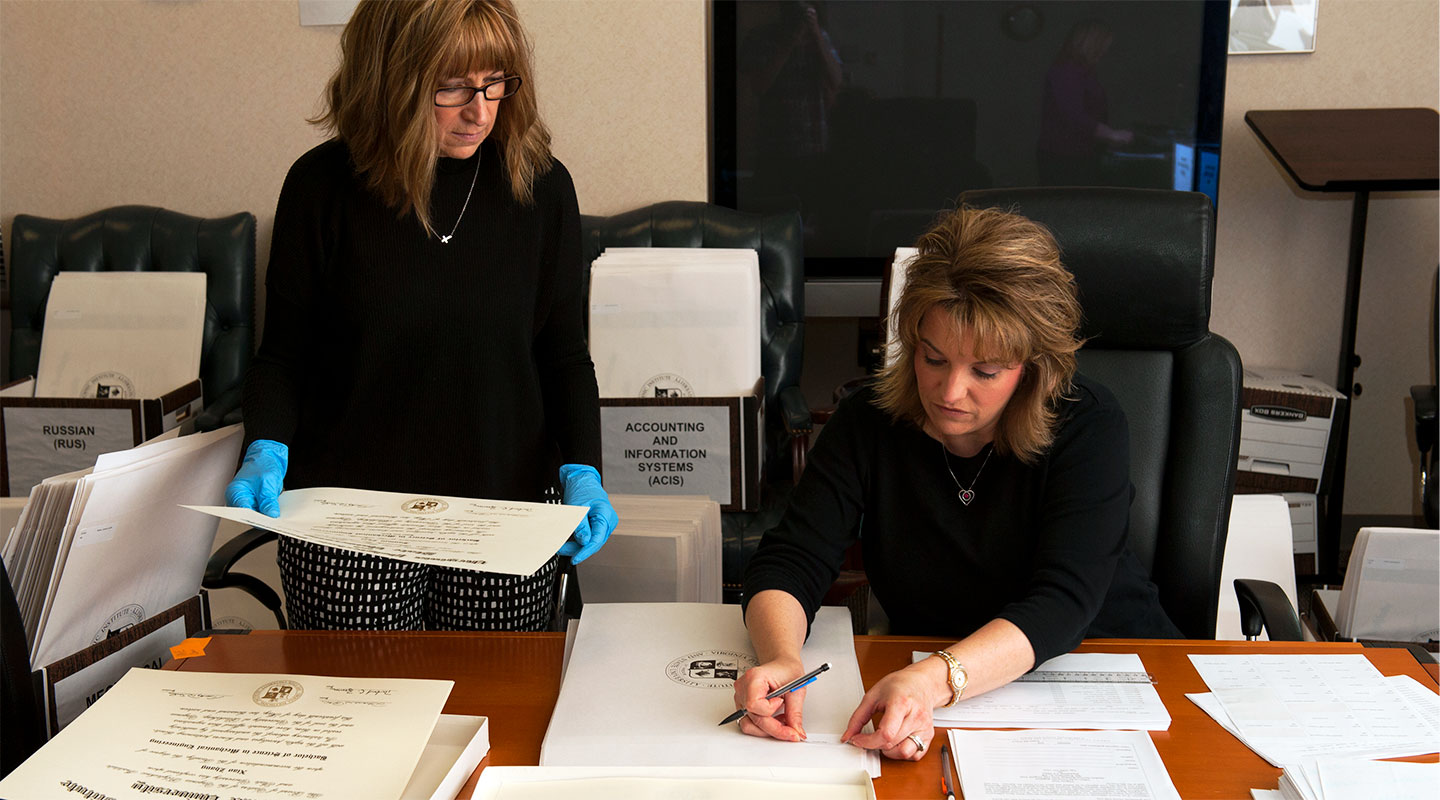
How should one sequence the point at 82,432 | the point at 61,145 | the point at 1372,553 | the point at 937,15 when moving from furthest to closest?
1. the point at 61,145
2. the point at 937,15
3. the point at 82,432
4. the point at 1372,553

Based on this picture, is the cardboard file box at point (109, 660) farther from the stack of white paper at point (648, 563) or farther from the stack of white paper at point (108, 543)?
the stack of white paper at point (648, 563)

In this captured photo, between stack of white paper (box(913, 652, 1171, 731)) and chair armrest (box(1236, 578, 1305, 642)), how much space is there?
343mm

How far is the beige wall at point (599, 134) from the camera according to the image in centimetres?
313

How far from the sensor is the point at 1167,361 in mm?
1612

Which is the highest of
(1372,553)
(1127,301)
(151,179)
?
(151,179)

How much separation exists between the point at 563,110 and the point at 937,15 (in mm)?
1100

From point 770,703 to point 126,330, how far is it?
105 inches

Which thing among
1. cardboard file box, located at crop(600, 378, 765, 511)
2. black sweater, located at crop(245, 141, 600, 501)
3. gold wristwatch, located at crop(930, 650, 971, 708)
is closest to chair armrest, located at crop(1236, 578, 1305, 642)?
gold wristwatch, located at crop(930, 650, 971, 708)

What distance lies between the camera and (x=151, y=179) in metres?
3.30

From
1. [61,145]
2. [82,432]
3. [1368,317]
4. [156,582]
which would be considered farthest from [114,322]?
[1368,317]

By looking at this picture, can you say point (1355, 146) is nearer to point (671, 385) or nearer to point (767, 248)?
point (767, 248)

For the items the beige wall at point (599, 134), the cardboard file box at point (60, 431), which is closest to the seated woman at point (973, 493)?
the beige wall at point (599, 134)

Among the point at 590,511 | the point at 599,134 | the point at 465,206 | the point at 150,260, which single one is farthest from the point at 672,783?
the point at 150,260

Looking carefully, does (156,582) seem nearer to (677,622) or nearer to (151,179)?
(677,622)
